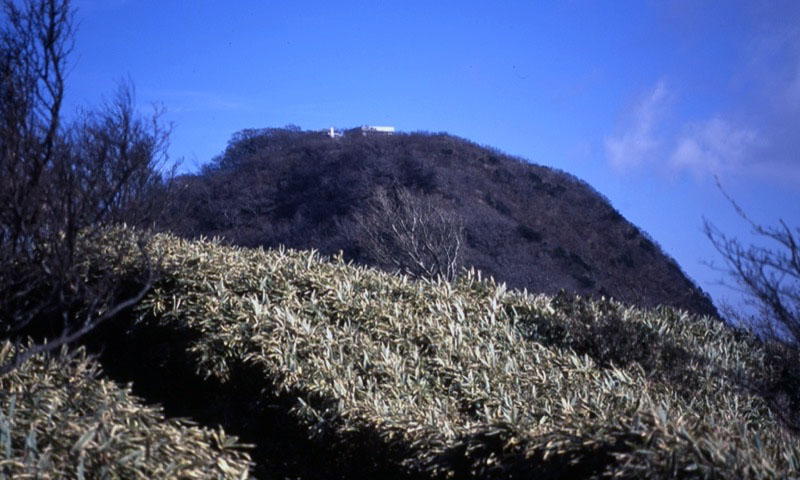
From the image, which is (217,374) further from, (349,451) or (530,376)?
(530,376)

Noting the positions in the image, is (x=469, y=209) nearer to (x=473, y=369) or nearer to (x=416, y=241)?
(x=416, y=241)

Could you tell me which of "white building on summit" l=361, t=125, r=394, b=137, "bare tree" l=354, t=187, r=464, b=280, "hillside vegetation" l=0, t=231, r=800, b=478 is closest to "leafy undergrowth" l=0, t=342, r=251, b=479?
"hillside vegetation" l=0, t=231, r=800, b=478

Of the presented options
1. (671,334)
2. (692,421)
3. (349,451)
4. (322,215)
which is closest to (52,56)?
(349,451)

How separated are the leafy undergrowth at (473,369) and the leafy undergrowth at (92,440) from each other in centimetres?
132

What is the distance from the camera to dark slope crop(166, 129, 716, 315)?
1006 inches

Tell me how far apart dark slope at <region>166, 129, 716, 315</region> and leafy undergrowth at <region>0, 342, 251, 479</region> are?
16.3m

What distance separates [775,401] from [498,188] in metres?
28.6

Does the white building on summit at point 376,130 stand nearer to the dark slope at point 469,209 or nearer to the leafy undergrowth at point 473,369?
the dark slope at point 469,209

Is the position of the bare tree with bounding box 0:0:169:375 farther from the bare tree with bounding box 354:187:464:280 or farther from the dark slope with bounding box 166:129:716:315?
the dark slope with bounding box 166:129:716:315

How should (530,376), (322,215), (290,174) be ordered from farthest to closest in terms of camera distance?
(290,174), (322,215), (530,376)

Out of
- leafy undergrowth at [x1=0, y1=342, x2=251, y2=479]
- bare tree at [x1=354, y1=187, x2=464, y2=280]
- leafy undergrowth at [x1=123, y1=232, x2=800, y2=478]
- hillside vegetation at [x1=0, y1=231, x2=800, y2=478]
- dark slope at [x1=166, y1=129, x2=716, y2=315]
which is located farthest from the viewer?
dark slope at [x1=166, y1=129, x2=716, y2=315]

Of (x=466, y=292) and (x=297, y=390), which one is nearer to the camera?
Result: (x=297, y=390)

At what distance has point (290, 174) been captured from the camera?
36750 millimetres

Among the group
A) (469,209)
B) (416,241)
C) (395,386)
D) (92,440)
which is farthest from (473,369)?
(469,209)
